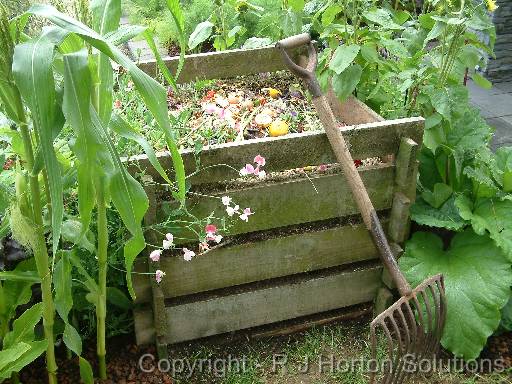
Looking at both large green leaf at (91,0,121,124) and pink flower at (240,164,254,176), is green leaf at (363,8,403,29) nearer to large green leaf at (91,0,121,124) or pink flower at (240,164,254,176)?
pink flower at (240,164,254,176)

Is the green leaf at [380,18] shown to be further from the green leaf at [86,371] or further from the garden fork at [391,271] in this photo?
the green leaf at [86,371]

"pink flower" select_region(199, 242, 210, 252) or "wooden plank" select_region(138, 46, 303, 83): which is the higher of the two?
"wooden plank" select_region(138, 46, 303, 83)

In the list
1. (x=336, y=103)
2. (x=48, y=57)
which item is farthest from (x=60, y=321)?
(x=336, y=103)

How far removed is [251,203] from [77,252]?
23.6 inches

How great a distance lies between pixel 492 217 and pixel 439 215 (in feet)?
0.62

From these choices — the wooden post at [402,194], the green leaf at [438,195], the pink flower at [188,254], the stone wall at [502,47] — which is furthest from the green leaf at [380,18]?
the stone wall at [502,47]

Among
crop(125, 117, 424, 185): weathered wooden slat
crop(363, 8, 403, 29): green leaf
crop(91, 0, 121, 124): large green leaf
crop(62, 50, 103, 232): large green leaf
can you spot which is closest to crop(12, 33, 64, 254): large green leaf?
crop(62, 50, 103, 232): large green leaf

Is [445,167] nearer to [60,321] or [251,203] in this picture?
[251,203]

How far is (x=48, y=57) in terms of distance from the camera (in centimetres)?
119

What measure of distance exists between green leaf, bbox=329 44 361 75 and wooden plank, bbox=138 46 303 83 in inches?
13.2

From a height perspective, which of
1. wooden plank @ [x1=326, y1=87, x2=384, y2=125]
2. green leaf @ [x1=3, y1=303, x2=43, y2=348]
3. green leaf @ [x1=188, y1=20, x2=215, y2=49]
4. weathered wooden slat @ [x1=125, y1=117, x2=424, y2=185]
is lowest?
green leaf @ [x1=3, y1=303, x2=43, y2=348]

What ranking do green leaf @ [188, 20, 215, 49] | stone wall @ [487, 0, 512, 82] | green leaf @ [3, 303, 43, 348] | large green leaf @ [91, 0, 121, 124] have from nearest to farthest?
large green leaf @ [91, 0, 121, 124] → green leaf @ [3, 303, 43, 348] → green leaf @ [188, 20, 215, 49] → stone wall @ [487, 0, 512, 82]

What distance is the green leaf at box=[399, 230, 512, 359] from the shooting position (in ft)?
6.87

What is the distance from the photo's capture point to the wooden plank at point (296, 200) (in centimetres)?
196
